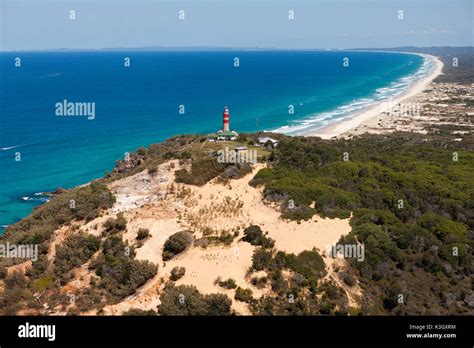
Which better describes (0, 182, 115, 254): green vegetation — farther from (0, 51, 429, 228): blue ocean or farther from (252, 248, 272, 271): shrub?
(0, 51, 429, 228): blue ocean

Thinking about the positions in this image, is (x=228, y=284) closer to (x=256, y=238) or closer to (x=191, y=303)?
(x=191, y=303)

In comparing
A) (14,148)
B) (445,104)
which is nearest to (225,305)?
(14,148)

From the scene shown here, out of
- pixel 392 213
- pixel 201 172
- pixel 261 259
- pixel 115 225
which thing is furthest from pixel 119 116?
pixel 261 259

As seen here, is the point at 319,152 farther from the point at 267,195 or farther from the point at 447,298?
the point at 447,298

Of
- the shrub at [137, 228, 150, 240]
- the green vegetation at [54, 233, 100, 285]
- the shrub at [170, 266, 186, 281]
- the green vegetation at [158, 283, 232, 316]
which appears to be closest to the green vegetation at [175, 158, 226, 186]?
the shrub at [137, 228, 150, 240]

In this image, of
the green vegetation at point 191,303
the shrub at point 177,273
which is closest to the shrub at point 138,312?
the green vegetation at point 191,303
